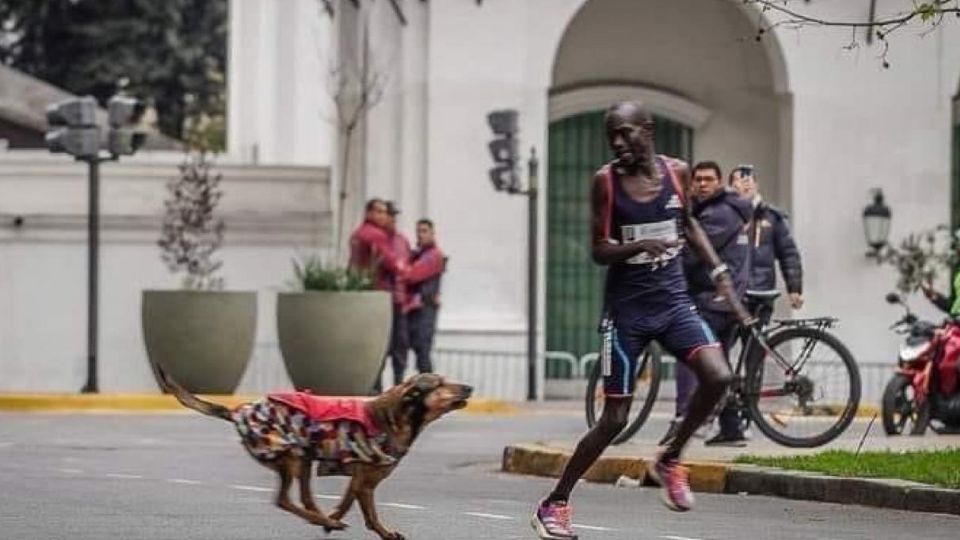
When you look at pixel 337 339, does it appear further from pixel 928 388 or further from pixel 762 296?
pixel 762 296

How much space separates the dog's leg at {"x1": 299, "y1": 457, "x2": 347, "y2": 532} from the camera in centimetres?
1159

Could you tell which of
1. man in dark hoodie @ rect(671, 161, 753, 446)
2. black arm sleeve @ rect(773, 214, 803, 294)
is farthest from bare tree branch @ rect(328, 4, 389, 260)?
man in dark hoodie @ rect(671, 161, 753, 446)

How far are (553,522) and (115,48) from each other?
46886 mm

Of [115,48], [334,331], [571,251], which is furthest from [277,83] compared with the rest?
[334,331]

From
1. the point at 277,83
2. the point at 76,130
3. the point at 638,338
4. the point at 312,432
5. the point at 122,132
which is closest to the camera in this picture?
the point at 312,432

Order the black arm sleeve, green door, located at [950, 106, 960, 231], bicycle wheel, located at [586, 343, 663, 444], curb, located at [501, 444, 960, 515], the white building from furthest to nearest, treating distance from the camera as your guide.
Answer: green door, located at [950, 106, 960, 231], the white building, the black arm sleeve, bicycle wheel, located at [586, 343, 663, 444], curb, located at [501, 444, 960, 515]

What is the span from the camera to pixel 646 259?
461 inches

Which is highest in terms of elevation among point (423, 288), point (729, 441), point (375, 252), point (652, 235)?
point (652, 235)

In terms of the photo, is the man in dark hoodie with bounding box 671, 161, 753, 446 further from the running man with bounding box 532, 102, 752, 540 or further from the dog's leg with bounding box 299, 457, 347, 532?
the dog's leg with bounding box 299, 457, 347, 532

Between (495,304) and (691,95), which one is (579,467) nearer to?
(495,304)

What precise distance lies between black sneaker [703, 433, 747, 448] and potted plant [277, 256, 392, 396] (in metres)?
9.49

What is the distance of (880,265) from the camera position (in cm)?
2906

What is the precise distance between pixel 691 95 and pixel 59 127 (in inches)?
285

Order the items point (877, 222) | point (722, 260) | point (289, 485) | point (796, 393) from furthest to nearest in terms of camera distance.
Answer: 1. point (877, 222)
2. point (796, 393)
3. point (722, 260)
4. point (289, 485)
